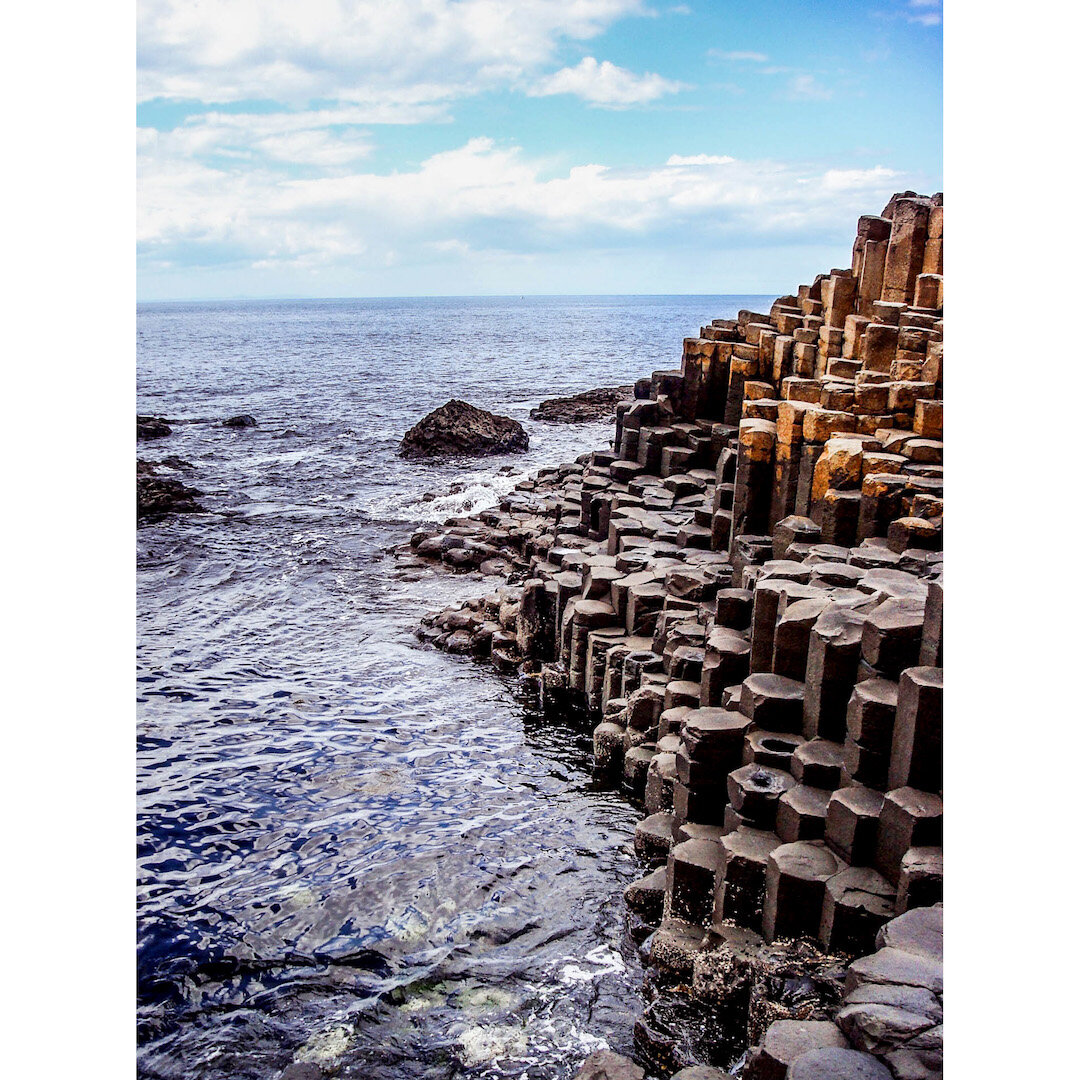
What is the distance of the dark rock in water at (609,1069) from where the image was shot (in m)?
4.98

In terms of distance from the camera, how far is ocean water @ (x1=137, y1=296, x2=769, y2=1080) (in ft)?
20.2

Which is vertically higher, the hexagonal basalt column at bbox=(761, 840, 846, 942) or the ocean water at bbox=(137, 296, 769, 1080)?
the hexagonal basalt column at bbox=(761, 840, 846, 942)

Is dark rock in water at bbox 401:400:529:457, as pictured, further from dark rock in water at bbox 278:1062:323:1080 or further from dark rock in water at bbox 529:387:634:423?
dark rock in water at bbox 278:1062:323:1080

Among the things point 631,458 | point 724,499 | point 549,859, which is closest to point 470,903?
point 549,859

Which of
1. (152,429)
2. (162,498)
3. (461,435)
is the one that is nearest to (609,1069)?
(162,498)

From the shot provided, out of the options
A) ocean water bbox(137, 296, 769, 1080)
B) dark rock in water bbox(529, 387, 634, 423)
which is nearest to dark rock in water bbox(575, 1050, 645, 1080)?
ocean water bbox(137, 296, 769, 1080)

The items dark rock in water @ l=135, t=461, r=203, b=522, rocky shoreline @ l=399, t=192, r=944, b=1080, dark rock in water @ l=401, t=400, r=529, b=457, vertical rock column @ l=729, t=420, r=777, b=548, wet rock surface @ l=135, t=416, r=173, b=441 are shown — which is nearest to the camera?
rocky shoreline @ l=399, t=192, r=944, b=1080

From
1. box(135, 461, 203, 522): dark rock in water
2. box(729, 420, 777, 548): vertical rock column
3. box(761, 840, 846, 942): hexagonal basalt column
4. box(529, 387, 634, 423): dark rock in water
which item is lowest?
box(761, 840, 846, 942): hexagonal basalt column

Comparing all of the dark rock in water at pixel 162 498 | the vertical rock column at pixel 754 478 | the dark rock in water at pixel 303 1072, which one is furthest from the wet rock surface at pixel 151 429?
the dark rock in water at pixel 303 1072

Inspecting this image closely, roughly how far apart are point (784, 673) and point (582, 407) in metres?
34.5

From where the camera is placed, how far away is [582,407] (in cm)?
4091

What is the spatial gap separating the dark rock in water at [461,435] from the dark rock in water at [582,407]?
8181mm

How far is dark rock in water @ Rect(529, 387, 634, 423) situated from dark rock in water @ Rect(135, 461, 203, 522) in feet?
61.2
